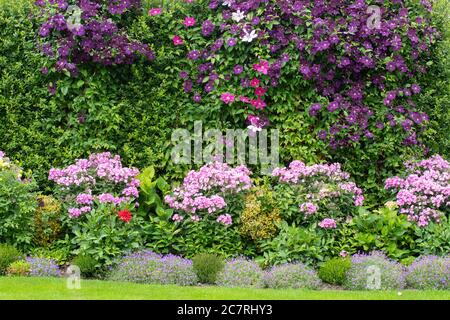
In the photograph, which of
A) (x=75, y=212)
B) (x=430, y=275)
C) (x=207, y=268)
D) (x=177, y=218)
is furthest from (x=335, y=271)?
(x=75, y=212)

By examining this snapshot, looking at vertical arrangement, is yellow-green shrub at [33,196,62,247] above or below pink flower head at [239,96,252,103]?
below

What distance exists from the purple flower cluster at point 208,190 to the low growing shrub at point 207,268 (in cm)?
66

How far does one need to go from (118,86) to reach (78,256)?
2459mm

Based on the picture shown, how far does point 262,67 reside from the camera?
30.5 ft

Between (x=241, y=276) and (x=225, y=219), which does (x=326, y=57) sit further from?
(x=241, y=276)

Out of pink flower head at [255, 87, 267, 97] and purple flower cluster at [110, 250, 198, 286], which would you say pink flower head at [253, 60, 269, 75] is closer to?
pink flower head at [255, 87, 267, 97]

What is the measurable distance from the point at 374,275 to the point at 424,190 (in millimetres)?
1633

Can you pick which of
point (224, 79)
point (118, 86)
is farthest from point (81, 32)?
point (224, 79)

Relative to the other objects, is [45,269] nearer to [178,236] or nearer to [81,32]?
[178,236]

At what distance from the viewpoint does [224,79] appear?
9.47m

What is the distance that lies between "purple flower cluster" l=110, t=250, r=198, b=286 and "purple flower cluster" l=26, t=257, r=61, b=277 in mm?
625

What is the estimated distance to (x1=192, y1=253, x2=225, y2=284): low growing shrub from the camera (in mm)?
7652

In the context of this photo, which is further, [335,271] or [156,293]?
[335,271]

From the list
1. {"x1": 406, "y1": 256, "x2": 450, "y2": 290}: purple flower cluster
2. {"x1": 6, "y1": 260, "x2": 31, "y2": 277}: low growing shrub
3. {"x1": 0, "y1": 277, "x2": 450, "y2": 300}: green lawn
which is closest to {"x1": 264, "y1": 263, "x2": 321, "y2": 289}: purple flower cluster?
{"x1": 0, "y1": 277, "x2": 450, "y2": 300}: green lawn
